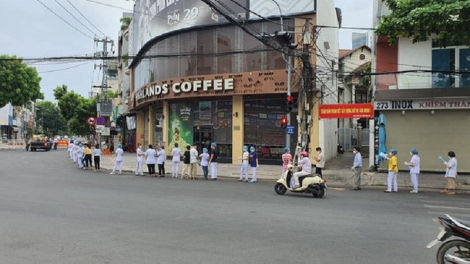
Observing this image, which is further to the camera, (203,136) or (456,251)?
(203,136)

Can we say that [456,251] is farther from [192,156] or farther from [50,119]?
[50,119]

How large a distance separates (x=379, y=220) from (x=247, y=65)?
15.7 m

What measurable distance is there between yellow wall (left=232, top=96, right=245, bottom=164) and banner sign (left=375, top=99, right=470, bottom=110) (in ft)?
26.4

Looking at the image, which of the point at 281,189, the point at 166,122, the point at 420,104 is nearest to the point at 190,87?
the point at 166,122

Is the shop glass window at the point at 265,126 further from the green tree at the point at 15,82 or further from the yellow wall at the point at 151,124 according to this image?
the green tree at the point at 15,82

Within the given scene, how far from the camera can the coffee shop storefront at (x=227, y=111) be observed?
21.8 metres

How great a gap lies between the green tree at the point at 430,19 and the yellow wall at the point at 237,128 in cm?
1055

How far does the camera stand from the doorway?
79.4 feet

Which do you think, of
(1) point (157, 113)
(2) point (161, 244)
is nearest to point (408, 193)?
(2) point (161, 244)

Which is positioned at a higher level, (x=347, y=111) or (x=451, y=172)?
(x=347, y=111)

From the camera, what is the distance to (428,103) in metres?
18.2

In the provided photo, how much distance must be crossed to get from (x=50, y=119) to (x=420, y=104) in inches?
3492

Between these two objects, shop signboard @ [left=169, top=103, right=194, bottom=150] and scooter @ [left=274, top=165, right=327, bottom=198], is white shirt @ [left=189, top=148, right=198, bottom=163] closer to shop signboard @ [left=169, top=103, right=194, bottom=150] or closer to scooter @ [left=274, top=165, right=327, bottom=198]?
scooter @ [left=274, top=165, right=327, bottom=198]

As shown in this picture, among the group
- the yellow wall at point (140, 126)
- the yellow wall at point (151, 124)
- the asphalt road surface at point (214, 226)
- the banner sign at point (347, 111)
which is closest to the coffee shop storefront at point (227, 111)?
the banner sign at point (347, 111)
